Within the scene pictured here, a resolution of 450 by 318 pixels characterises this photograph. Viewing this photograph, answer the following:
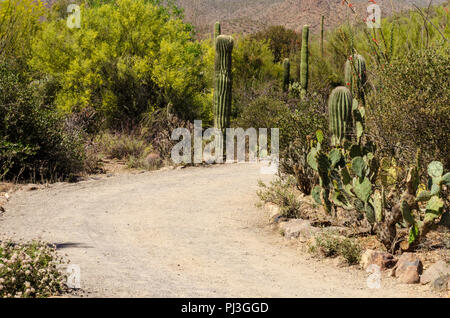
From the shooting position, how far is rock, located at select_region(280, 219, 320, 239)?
7.32 meters

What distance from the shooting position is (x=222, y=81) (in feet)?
46.7

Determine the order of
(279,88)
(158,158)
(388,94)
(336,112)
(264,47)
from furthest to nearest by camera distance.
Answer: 1. (264,47)
2. (279,88)
3. (158,158)
4. (336,112)
5. (388,94)

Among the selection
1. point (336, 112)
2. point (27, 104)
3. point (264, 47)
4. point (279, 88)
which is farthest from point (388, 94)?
point (264, 47)

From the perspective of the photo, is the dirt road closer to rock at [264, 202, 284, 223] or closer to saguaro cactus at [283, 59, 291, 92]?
rock at [264, 202, 284, 223]

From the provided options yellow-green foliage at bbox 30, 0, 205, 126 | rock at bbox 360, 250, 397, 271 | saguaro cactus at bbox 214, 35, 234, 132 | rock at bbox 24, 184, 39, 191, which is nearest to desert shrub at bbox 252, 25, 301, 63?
yellow-green foliage at bbox 30, 0, 205, 126

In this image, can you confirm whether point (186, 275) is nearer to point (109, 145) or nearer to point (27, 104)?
point (27, 104)

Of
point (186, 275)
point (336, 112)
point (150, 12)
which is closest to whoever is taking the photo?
point (186, 275)

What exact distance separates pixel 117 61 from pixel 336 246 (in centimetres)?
1042

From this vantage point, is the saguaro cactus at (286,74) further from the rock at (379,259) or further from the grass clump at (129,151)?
the rock at (379,259)

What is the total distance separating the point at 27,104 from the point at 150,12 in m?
5.78

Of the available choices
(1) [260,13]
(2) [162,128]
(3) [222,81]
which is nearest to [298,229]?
(3) [222,81]

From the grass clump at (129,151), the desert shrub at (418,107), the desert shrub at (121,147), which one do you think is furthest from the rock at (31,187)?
the desert shrub at (418,107)

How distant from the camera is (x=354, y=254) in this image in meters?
6.33

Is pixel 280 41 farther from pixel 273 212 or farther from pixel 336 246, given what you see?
pixel 336 246
